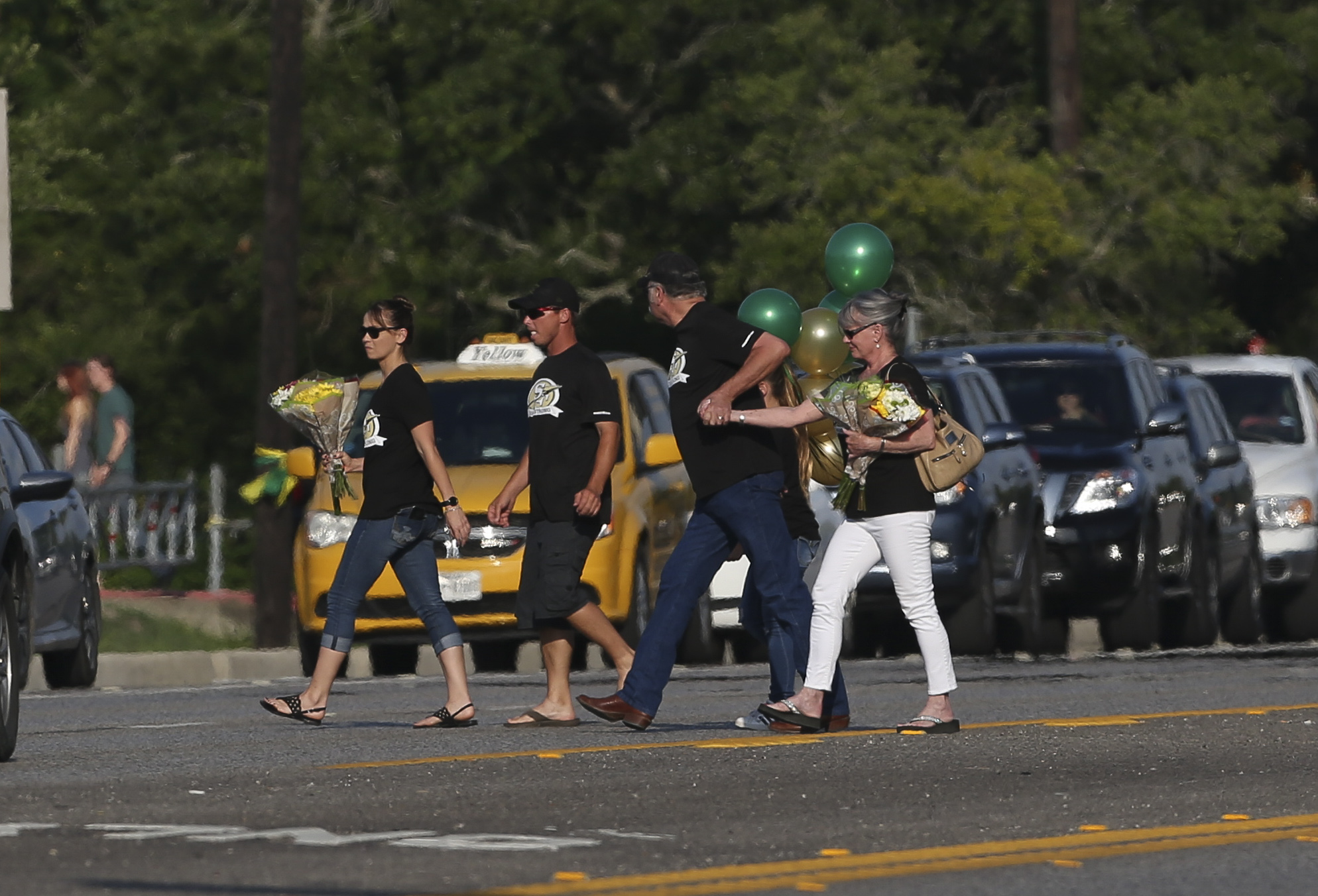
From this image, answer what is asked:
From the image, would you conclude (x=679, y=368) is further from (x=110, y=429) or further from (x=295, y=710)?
(x=110, y=429)

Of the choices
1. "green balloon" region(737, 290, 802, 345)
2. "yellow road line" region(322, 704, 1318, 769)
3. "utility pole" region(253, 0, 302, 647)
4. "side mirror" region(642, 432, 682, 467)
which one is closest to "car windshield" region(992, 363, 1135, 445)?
"green balloon" region(737, 290, 802, 345)

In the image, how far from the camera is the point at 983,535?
59.7 feet

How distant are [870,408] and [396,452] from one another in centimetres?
213

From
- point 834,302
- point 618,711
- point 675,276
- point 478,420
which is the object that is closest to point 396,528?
point 618,711

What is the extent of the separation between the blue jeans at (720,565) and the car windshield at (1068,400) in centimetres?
818

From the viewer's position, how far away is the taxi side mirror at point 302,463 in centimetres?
1627

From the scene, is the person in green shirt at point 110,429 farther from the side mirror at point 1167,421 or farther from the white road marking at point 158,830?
the white road marking at point 158,830

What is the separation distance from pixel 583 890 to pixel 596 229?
25538 millimetres

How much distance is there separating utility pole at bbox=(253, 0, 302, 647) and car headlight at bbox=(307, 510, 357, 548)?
18.3 ft

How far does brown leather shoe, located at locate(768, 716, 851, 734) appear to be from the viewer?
11.8 meters

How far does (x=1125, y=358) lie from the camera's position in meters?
20.0

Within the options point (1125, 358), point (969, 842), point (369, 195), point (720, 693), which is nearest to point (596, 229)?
point (369, 195)

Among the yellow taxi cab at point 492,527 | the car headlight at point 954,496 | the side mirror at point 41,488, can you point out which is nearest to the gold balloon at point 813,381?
the yellow taxi cab at point 492,527

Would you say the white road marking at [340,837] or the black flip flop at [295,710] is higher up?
the black flip flop at [295,710]
